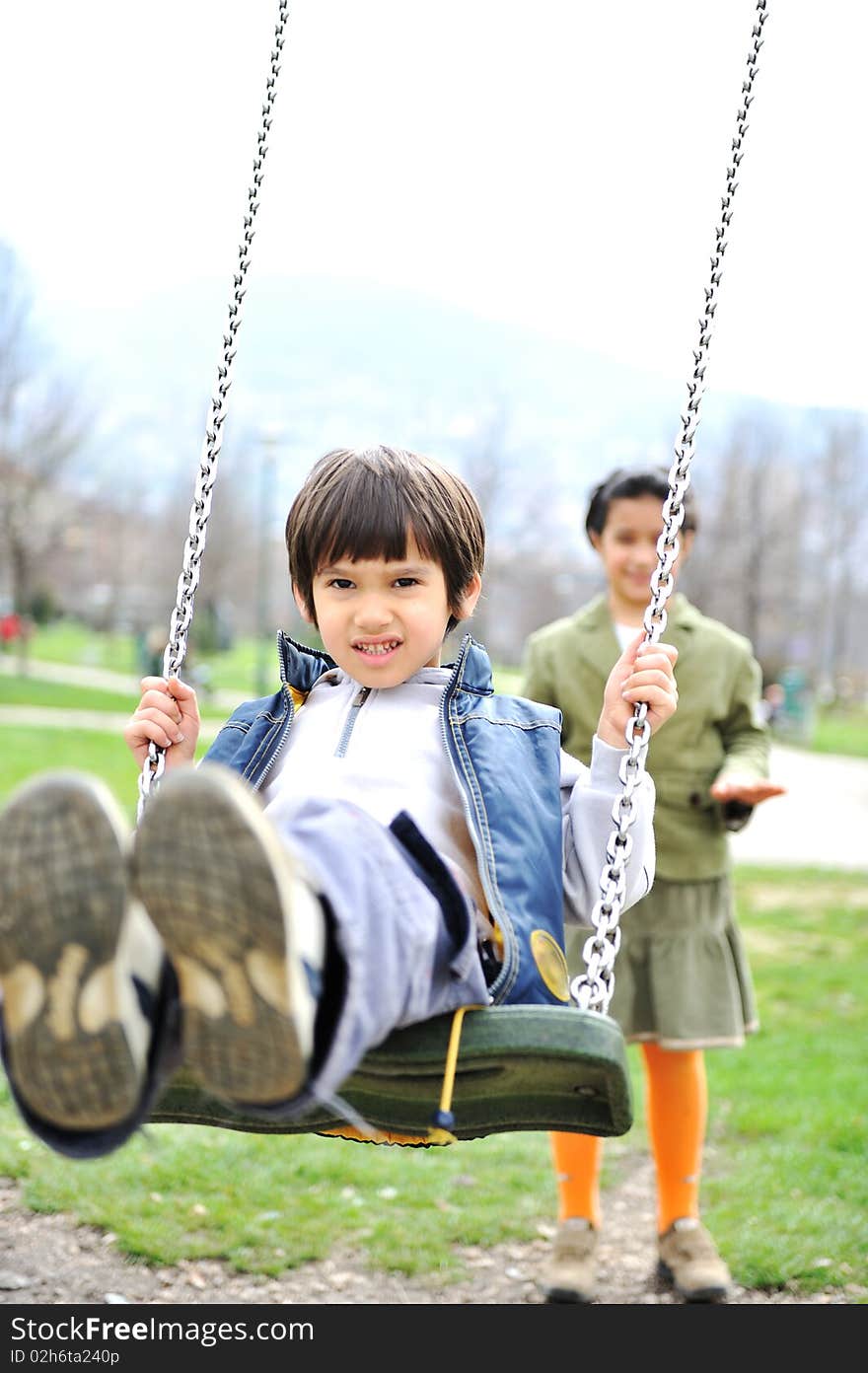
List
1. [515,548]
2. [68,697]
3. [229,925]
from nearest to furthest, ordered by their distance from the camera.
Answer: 1. [229,925]
2. [68,697]
3. [515,548]

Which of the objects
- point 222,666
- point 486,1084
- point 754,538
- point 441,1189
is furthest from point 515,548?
point 486,1084

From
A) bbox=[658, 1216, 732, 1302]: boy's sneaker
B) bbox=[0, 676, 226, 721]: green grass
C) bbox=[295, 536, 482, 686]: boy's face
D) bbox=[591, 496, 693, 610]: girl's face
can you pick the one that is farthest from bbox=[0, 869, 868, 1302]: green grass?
bbox=[0, 676, 226, 721]: green grass

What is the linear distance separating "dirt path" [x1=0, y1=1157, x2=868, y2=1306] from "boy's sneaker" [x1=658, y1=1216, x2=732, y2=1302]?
7cm

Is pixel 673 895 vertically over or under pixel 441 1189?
over

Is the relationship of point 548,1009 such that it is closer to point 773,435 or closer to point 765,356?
point 765,356

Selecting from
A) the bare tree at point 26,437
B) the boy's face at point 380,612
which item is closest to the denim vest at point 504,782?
the boy's face at point 380,612

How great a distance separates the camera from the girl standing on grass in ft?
10.9

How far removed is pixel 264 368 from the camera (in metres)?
190

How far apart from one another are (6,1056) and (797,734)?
1977 centimetres

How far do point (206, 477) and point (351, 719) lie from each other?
1.66ft

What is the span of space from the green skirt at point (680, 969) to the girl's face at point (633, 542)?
2.44ft

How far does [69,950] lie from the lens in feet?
5.05

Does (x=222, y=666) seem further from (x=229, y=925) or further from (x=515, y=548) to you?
(x=229, y=925)

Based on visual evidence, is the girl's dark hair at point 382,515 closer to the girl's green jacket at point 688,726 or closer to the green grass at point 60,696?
the girl's green jacket at point 688,726
